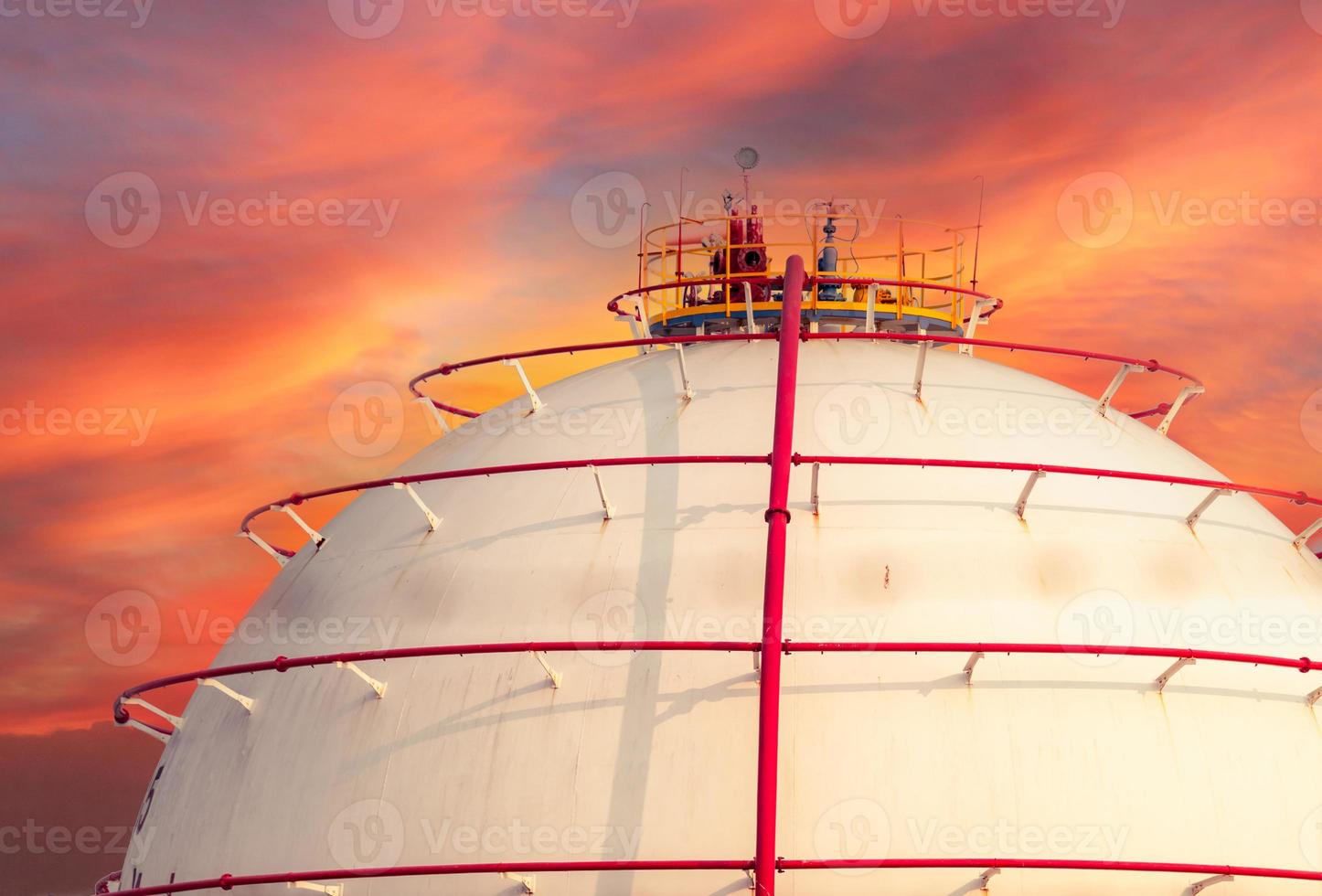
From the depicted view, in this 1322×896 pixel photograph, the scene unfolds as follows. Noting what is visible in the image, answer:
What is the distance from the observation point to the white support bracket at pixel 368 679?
1489 centimetres

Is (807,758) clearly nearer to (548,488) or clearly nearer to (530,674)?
(530,674)

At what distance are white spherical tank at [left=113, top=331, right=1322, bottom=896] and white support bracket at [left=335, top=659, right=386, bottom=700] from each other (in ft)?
0.31

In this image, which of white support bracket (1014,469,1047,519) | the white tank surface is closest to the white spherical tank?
the white tank surface

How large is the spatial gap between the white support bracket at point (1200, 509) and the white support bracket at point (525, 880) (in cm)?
888

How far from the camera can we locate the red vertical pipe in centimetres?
1220

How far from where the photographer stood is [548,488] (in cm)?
1659

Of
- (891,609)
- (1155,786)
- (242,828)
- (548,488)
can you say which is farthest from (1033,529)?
(242,828)

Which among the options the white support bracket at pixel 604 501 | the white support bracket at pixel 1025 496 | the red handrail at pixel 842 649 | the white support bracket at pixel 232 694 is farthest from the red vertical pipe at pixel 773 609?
the white support bracket at pixel 232 694

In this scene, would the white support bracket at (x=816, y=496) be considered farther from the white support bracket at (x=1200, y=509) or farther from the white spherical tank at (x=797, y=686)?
the white support bracket at (x=1200, y=509)

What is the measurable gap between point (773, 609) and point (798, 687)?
0.94 m

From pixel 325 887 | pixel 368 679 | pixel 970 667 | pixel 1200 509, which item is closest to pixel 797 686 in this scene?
pixel 970 667

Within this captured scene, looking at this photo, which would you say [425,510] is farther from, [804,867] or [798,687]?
[804,867]

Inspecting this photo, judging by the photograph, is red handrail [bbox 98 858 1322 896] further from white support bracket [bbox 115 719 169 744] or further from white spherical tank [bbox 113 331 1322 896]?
white support bracket [bbox 115 719 169 744]

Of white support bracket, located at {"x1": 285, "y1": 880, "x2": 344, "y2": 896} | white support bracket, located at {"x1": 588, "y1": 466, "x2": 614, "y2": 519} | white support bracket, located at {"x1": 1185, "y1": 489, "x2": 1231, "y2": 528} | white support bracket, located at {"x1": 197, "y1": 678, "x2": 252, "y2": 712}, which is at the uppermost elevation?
white support bracket, located at {"x1": 1185, "y1": 489, "x2": 1231, "y2": 528}
